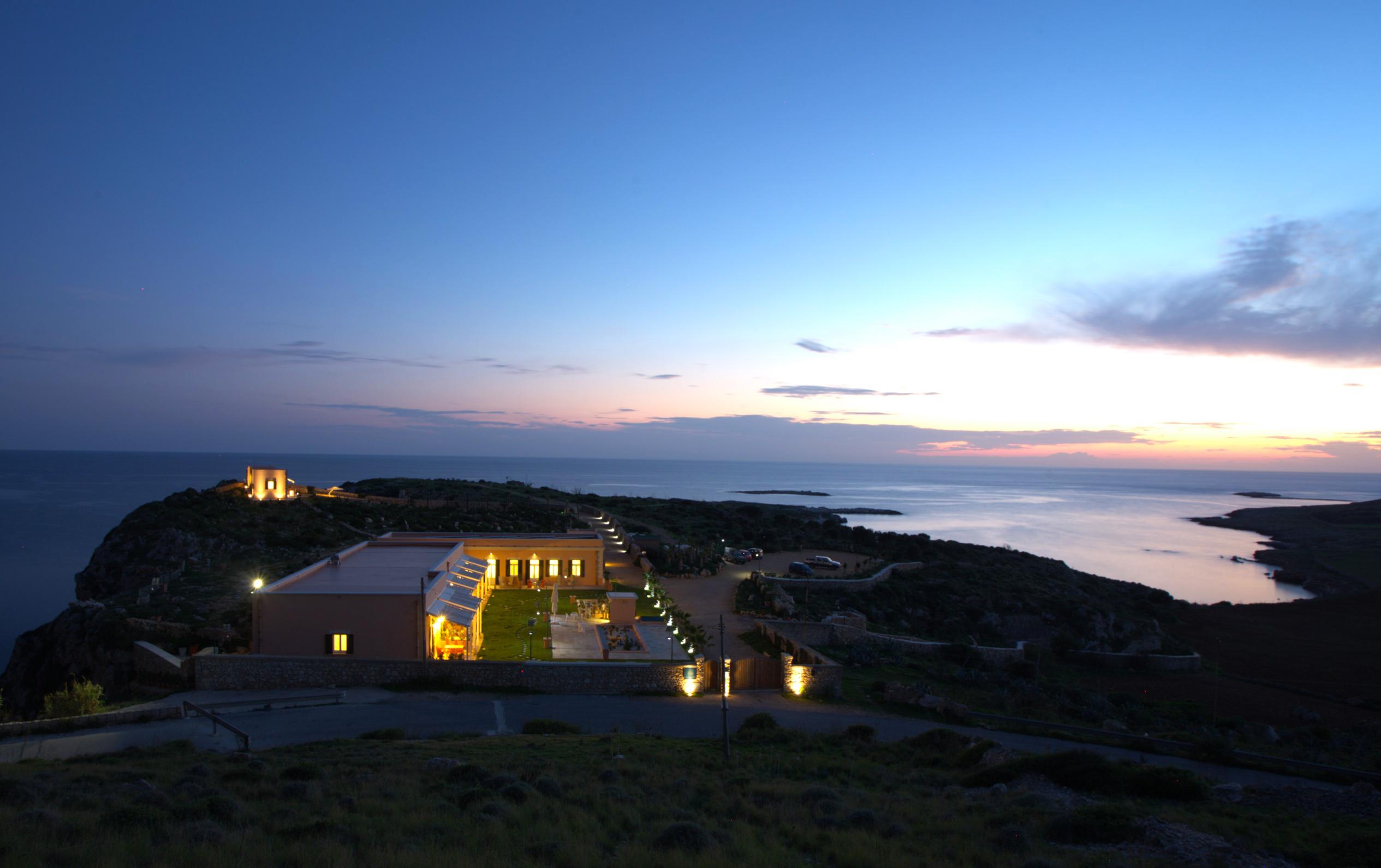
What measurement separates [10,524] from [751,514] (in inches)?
3489

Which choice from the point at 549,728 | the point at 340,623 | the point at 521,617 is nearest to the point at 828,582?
the point at 521,617

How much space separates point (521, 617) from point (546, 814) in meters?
15.5

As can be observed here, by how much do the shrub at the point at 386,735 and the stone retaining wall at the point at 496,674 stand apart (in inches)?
130

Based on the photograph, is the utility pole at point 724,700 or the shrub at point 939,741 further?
the shrub at point 939,741

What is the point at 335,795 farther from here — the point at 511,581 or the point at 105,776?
the point at 511,581

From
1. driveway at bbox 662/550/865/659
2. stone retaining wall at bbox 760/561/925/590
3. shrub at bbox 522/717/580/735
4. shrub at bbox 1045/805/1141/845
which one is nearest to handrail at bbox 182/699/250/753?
shrub at bbox 522/717/580/735

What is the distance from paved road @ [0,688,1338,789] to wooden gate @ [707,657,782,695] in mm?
438

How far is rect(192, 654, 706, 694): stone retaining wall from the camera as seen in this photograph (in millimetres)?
17031

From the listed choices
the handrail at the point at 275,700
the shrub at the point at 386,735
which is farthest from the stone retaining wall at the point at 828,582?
the shrub at the point at 386,735

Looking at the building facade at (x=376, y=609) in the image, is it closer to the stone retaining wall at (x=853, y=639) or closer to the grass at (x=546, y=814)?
the grass at (x=546, y=814)

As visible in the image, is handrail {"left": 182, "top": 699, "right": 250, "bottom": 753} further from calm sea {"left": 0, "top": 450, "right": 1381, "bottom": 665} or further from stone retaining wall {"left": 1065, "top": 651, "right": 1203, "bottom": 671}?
calm sea {"left": 0, "top": 450, "right": 1381, "bottom": 665}

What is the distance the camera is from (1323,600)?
4225 centimetres

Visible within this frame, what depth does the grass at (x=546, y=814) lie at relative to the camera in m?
6.89

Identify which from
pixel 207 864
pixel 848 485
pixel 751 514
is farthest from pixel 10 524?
pixel 848 485
